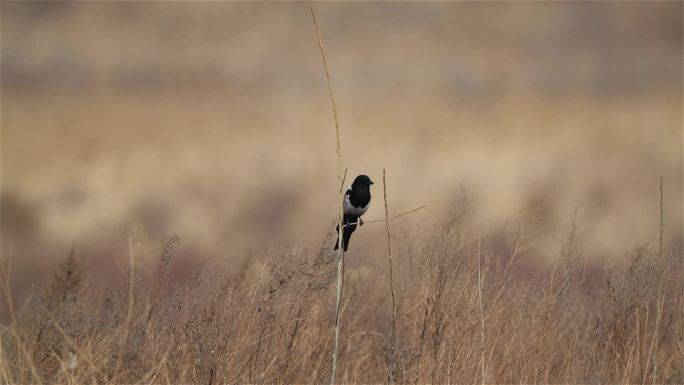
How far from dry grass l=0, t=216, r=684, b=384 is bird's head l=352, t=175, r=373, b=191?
2.12ft

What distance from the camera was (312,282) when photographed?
3.17 metres

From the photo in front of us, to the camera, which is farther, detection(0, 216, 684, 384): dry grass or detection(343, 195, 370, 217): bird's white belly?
detection(343, 195, 370, 217): bird's white belly

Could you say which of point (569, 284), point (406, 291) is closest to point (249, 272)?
point (406, 291)

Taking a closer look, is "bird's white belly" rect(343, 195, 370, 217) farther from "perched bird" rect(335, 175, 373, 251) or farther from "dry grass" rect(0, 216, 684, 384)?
"dry grass" rect(0, 216, 684, 384)

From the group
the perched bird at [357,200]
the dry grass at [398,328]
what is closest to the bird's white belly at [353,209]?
the perched bird at [357,200]

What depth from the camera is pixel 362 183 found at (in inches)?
173

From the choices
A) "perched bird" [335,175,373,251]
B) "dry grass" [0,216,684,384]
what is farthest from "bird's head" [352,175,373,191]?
"dry grass" [0,216,684,384]

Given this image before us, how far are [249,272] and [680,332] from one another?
2.43 m

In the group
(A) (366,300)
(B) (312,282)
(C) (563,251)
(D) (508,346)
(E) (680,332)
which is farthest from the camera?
(A) (366,300)

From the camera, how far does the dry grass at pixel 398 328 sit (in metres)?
3.14

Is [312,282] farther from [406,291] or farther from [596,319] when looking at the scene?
[596,319]

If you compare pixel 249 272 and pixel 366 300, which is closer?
pixel 249 272

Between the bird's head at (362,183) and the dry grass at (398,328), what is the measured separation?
65 cm

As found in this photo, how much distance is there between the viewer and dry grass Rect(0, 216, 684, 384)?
10.3ft
